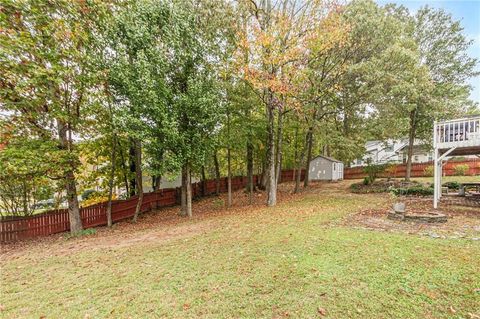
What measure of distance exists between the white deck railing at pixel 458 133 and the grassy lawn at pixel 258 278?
5374 millimetres

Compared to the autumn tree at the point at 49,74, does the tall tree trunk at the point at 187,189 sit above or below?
below

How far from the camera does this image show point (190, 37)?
992 centimetres

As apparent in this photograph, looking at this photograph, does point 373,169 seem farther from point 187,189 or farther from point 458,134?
point 187,189

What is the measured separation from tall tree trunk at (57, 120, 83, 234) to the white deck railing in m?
14.4

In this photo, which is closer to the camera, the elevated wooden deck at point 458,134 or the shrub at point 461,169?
the elevated wooden deck at point 458,134

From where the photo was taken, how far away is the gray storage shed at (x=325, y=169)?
24.0m

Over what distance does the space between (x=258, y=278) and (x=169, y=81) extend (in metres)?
8.60

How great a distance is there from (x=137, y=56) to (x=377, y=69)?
445 inches

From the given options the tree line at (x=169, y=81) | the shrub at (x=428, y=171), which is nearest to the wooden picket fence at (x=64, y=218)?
the tree line at (x=169, y=81)

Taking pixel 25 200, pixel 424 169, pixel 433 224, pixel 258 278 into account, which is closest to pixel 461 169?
pixel 424 169

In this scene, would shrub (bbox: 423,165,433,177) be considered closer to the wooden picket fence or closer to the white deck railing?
the white deck railing

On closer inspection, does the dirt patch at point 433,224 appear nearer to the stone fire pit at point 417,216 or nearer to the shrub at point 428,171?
the stone fire pit at point 417,216

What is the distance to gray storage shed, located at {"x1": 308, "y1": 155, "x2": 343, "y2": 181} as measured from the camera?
24.0 m

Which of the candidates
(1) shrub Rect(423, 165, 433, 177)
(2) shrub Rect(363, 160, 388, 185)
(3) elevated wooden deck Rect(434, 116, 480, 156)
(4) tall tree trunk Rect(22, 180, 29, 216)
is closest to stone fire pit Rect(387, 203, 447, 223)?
(3) elevated wooden deck Rect(434, 116, 480, 156)
